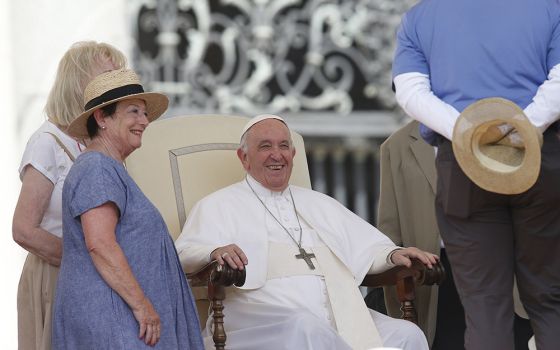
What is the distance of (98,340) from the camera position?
14.7 ft

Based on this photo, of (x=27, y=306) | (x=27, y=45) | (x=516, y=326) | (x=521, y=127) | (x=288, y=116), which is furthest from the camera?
(x=288, y=116)

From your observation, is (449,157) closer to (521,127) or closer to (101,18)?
(521,127)

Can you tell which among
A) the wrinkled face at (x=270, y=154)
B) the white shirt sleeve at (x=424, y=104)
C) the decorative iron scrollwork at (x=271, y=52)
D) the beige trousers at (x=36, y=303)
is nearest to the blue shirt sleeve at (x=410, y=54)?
the white shirt sleeve at (x=424, y=104)

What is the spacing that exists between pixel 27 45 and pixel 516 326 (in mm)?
2906

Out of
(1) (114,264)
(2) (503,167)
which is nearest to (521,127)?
(2) (503,167)

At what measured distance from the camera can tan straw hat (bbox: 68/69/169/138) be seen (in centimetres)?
478

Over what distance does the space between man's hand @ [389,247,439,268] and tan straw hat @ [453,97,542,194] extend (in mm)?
930

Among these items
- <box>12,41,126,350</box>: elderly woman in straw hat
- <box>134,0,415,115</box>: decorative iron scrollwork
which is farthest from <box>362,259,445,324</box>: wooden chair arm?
<box>134,0,415,115</box>: decorative iron scrollwork

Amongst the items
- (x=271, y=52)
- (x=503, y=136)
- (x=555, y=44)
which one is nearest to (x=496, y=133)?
(x=503, y=136)

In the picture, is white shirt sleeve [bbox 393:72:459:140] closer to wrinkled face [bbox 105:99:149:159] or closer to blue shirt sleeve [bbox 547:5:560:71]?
blue shirt sleeve [bbox 547:5:560:71]

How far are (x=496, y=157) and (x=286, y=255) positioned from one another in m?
1.30

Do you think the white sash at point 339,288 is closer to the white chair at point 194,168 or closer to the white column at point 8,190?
the white chair at point 194,168

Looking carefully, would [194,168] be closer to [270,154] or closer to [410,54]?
[270,154]

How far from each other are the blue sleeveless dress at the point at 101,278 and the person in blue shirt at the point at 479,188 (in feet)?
3.00
